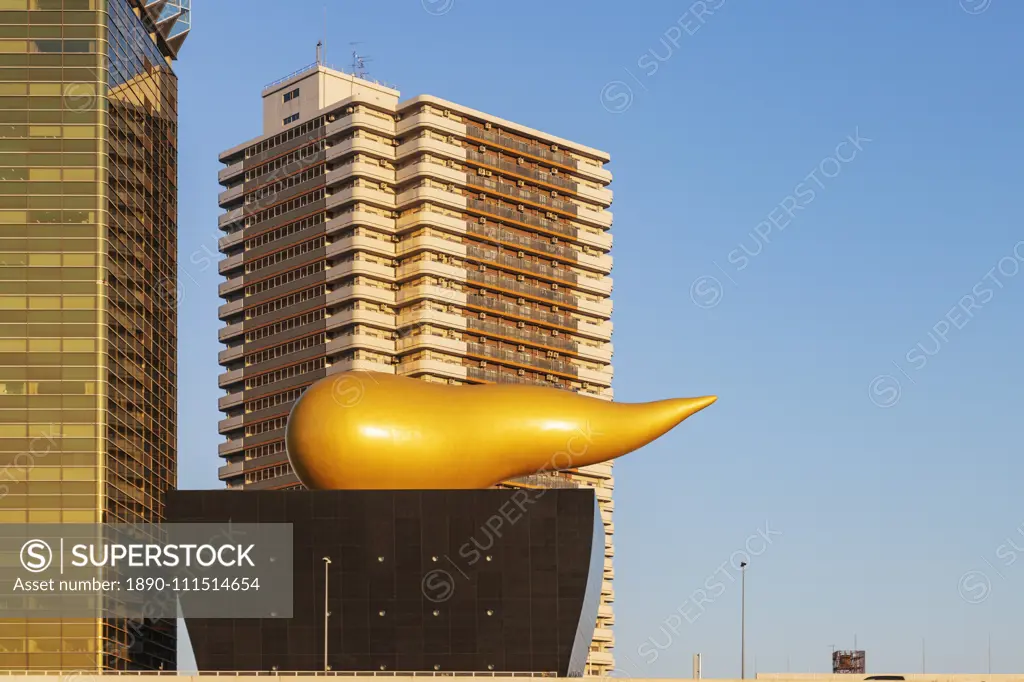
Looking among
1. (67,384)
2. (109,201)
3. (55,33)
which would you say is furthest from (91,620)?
(55,33)

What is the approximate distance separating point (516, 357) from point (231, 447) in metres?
30.1

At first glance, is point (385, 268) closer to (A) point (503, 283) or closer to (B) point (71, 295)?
(A) point (503, 283)

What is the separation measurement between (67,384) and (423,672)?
5597 centimetres

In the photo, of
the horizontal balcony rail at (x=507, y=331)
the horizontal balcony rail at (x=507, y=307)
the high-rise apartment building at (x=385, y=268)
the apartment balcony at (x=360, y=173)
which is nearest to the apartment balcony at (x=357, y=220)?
the high-rise apartment building at (x=385, y=268)

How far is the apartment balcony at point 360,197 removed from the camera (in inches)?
7485

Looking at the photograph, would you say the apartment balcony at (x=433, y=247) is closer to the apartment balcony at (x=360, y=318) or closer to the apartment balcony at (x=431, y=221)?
the apartment balcony at (x=431, y=221)

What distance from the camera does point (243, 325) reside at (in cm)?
19975

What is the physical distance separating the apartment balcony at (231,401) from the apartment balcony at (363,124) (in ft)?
90.9

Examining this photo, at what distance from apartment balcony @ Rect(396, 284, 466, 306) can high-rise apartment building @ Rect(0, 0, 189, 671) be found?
165 feet

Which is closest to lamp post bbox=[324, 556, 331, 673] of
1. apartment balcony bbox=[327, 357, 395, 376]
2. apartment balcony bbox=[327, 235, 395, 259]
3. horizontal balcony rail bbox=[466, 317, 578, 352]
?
apartment balcony bbox=[327, 357, 395, 376]

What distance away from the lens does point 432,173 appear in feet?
629

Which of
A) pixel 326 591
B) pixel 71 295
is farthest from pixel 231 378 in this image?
pixel 326 591

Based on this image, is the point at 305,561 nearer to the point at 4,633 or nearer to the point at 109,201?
the point at 4,633

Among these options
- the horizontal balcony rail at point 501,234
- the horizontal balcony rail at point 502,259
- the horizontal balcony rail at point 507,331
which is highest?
the horizontal balcony rail at point 501,234
